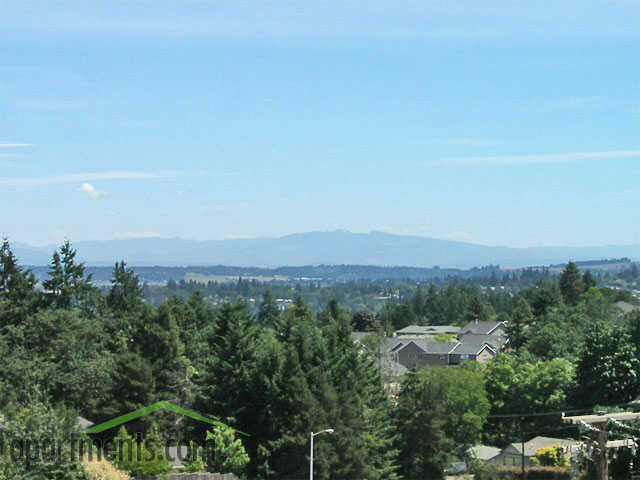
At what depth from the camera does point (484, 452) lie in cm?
3884

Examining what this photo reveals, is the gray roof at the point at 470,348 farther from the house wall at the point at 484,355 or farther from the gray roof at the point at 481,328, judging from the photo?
the gray roof at the point at 481,328

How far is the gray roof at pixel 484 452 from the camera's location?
124 feet

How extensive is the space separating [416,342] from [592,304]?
20825 millimetres

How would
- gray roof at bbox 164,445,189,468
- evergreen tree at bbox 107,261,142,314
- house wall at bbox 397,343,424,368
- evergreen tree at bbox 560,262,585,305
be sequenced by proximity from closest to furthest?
gray roof at bbox 164,445,189,468 → evergreen tree at bbox 107,261,142,314 → house wall at bbox 397,343,424,368 → evergreen tree at bbox 560,262,585,305

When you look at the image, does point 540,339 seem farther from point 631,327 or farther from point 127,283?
point 127,283

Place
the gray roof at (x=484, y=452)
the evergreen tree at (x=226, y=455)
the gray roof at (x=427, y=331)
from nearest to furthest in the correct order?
the evergreen tree at (x=226, y=455), the gray roof at (x=484, y=452), the gray roof at (x=427, y=331)

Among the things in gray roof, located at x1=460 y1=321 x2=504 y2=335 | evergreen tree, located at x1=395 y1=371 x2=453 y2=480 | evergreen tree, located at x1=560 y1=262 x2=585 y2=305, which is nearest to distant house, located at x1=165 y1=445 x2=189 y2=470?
evergreen tree, located at x1=395 y1=371 x2=453 y2=480

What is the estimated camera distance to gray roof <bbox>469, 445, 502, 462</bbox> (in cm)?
3784

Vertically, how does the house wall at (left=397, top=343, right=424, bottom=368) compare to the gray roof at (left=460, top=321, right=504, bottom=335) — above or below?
below

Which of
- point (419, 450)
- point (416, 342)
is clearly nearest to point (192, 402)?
point (419, 450)

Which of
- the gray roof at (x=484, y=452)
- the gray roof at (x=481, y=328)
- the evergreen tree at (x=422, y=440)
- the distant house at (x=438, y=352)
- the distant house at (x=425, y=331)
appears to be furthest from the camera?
the distant house at (x=425, y=331)

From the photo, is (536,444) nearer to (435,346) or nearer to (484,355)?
(435,346)

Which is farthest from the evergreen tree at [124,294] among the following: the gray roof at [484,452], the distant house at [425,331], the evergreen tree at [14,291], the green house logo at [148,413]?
the distant house at [425,331]

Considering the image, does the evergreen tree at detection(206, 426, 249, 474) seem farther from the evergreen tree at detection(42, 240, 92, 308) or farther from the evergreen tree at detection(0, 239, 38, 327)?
the evergreen tree at detection(42, 240, 92, 308)
